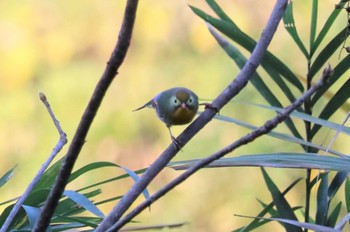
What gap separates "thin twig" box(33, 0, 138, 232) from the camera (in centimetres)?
41

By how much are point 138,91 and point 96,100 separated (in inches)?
62.5

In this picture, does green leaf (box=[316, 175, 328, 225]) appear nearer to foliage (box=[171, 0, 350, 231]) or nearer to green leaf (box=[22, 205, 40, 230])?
foliage (box=[171, 0, 350, 231])

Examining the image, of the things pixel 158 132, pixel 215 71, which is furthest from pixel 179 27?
pixel 158 132

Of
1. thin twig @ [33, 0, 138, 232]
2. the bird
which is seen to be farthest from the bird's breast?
thin twig @ [33, 0, 138, 232]

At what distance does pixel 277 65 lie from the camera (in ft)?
3.12

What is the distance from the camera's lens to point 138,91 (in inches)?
79.2

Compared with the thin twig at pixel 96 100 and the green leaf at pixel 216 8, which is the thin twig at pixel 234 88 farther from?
the green leaf at pixel 216 8

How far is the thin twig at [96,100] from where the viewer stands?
0.41 metres

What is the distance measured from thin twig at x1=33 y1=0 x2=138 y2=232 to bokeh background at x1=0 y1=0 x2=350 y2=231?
1.38m

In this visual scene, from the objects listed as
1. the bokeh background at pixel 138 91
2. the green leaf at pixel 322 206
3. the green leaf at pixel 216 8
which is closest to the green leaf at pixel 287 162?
the green leaf at pixel 322 206

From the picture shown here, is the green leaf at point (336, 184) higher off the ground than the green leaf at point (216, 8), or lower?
lower

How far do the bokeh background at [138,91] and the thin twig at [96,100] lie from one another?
4.54 feet

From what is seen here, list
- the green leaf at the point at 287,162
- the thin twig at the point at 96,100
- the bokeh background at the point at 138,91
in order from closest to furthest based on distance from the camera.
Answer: the thin twig at the point at 96,100, the green leaf at the point at 287,162, the bokeh background at the point at 138,91

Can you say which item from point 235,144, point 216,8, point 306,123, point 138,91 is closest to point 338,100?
point 306,123
